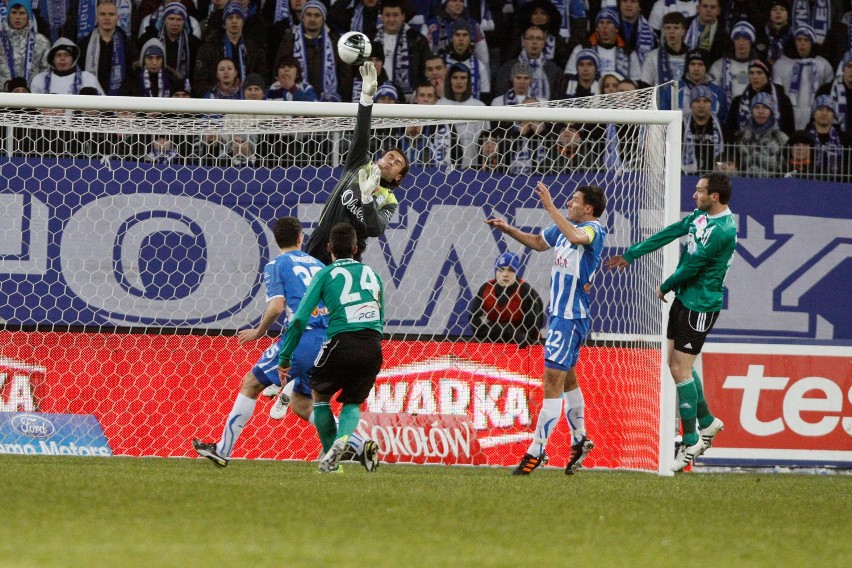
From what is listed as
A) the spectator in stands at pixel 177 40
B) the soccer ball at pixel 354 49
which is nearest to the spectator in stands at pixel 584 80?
the spectator in stands at pixel 177 40

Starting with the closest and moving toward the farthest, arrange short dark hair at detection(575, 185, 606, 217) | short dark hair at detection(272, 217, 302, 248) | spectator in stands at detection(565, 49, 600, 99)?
short dark hair at detection(272, 217, 302, 248) < short dark hair at detection(575, 185, 606, 217) < spectator in stands at detection(565, 49, 600, 99)

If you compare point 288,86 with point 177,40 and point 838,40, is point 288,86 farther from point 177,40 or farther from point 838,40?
point 838,40

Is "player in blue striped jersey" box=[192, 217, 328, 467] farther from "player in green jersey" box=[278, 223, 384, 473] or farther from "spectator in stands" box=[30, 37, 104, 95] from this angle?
"spectator in stands" box=[30, 37, 104, 95]

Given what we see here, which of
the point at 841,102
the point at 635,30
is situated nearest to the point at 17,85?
the point at 635,30

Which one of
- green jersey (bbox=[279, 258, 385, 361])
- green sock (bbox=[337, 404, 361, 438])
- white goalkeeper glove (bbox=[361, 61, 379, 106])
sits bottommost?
green sock (bbox=[337, 404, 361, 438])

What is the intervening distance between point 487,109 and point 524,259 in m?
2.46

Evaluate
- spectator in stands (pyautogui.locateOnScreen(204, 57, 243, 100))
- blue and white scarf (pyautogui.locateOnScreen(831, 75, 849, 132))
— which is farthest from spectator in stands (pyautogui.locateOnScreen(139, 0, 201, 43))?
blue and white scarf (pyautogui.locateOnScreen(831, 75, 849, 132))

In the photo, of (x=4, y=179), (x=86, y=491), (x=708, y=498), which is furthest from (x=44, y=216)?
(x=708, y=498)

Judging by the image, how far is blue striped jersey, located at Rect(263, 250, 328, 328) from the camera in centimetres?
863

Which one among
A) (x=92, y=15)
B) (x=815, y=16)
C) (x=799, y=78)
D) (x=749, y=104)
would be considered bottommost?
(x=749, y=104)

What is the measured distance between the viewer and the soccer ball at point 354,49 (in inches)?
339

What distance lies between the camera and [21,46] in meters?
A: 13.3

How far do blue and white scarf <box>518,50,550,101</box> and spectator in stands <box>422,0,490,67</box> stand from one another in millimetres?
463

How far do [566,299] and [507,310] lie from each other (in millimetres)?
2192
